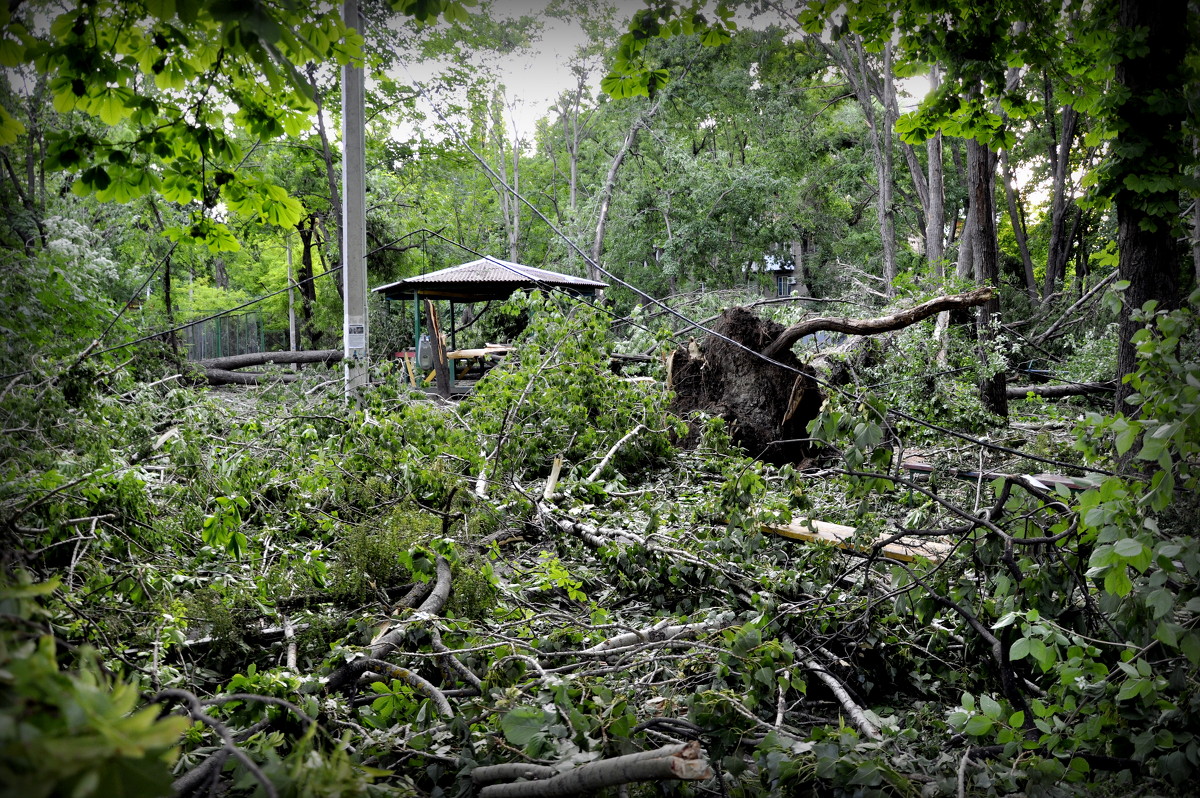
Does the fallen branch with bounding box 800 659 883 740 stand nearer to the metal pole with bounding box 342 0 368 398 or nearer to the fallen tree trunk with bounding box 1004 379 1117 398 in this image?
the metal pole with bounding box 342 0 368 398

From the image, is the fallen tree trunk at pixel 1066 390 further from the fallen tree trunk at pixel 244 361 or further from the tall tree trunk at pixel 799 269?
the tall tree trunk at pixel 799 269

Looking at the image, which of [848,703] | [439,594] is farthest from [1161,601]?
[439,594]

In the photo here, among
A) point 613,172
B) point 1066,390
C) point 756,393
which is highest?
point 613,172

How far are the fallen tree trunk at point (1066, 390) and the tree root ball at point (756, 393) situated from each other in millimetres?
2992

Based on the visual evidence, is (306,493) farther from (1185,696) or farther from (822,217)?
(822,217)

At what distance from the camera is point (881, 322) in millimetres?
7617

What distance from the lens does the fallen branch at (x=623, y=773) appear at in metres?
1.60

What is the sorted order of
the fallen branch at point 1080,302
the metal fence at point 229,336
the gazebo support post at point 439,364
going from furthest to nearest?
1. the metal fence at point 229,336
2. the gazebo support post at point 439,364
3. the fallen branch at point 1080,302

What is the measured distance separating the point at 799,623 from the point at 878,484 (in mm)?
725

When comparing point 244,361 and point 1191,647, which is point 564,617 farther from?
point 244,361

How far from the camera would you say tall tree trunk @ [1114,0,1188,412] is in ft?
14.3

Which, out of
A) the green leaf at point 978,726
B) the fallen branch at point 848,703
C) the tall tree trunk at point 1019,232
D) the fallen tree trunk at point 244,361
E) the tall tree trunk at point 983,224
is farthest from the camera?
the tall tree trunk at point 1019,232

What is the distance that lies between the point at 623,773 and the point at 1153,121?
188 inches

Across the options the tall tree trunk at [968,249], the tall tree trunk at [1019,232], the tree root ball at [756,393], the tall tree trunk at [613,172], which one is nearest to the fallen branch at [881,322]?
the tree root ball at [756,393]
